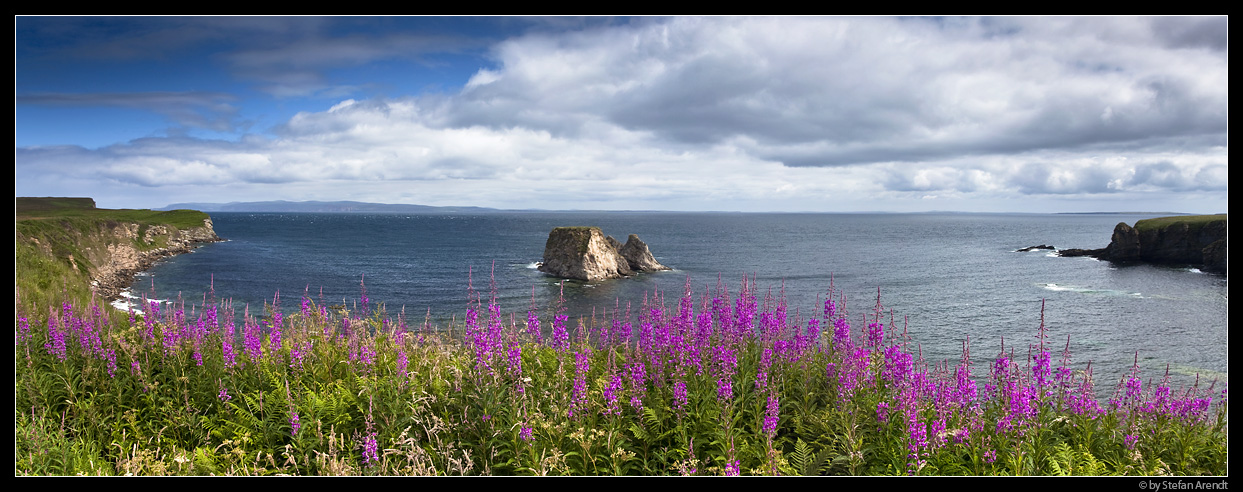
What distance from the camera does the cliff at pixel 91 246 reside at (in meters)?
16.4

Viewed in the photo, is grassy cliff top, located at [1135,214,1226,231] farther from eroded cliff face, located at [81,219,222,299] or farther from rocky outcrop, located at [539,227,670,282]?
eroded cliff face, located at [81,219,222,299]

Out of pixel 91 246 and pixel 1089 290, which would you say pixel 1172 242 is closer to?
pixel 1089 290

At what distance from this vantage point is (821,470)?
4832mm

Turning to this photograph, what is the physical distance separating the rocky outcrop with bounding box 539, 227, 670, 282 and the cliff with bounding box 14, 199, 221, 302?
41.7 metres

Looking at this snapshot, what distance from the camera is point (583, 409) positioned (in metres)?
5.41

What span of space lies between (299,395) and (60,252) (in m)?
54.8

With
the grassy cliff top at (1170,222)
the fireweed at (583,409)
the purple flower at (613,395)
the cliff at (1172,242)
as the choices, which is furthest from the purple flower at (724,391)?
the grassy cliff top at (1170,222)

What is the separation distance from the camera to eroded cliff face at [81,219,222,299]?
168ft

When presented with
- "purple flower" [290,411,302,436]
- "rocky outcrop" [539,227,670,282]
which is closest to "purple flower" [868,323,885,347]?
"purple flower" [290,411,302,436]

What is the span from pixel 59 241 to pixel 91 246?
12.2 m

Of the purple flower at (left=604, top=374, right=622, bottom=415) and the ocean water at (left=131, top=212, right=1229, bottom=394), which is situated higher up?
the purple flower at (left=604, top=374, right=622, bottom=415)

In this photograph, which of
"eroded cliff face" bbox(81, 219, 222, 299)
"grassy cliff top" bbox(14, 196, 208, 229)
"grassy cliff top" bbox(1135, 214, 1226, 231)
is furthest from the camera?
"grassy cliff top" bbox(1135, 214, 1226, 231)

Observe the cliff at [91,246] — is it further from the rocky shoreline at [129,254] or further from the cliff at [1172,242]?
the cliff at [1172,242]

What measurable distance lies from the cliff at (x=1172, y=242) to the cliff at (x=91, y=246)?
107312mm
